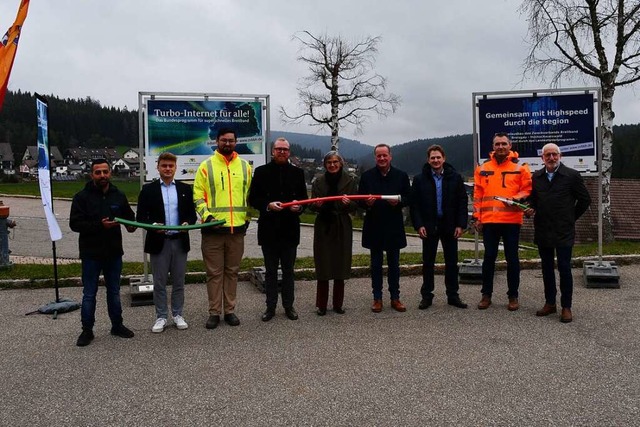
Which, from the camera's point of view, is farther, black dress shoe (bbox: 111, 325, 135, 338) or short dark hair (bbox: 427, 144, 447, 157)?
short dark hair (bbox: 427, 144, 447, 157)

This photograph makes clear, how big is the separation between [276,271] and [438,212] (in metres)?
2.12

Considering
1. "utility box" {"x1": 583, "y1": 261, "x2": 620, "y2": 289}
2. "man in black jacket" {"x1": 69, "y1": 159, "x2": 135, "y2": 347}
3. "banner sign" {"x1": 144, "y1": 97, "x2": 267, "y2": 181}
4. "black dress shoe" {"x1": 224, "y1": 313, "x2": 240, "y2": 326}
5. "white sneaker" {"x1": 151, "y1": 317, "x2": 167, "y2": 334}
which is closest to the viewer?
"man in black jacket" {"x1": 69, "y1": 159, "x2": 135, "y2": 347}

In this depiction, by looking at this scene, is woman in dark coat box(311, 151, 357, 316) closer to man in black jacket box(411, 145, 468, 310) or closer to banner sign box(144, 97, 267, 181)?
man in black jacket box(411, 145, 468, 310)

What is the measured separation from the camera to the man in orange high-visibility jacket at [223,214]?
6074mm

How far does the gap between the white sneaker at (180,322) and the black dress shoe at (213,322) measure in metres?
0.24

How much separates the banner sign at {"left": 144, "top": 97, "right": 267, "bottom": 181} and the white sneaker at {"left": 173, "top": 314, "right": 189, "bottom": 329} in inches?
97.2

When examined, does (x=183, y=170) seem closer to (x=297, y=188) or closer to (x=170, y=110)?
(x=170, y=110)

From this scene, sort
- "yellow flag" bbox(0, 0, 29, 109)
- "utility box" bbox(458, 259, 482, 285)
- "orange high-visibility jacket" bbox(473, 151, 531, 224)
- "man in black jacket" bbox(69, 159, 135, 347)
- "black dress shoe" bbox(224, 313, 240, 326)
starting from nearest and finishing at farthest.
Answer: "man in black jacket" bbox(69, 159, 135, 347)
"black dress shoe" bbox(224, 313, 240, 326)
"orange high-visibility jacket" bbox(473, 151, 531, 224)
"yellow flag" bbox(0, 0, 29, 109)
"utility box" bbox(458, 259, 482, 285)

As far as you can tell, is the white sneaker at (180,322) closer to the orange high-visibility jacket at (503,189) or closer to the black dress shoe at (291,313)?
the black dress shoe at (291,313)

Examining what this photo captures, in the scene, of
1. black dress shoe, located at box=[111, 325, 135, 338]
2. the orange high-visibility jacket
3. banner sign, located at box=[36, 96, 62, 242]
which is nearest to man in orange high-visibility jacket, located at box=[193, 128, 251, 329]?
black dress shoe, located at box=[111, 325, 135, 338]

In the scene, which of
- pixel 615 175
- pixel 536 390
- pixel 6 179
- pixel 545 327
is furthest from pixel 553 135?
pixel 615 175

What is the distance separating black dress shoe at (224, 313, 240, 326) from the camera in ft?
20.1

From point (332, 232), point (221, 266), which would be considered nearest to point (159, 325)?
point (221, 266)

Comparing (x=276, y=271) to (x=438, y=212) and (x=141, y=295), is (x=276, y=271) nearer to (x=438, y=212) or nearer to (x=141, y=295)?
(x=141, y=295)
